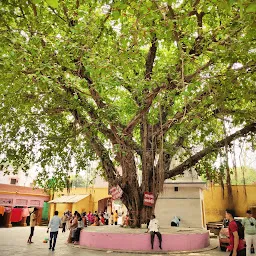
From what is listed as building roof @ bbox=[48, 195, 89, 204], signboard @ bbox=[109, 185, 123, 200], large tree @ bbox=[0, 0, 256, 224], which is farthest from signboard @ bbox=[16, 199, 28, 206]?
signboard @ bbox=[109, 185, 123, 200]

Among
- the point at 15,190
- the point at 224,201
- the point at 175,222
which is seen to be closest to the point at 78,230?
the point at 175,222

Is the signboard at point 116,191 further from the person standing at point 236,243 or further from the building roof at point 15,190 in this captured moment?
the building roof at point 15,190

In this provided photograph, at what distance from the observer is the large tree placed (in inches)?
235

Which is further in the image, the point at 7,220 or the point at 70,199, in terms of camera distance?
the point at 70,199

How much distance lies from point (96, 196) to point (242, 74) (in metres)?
20.5

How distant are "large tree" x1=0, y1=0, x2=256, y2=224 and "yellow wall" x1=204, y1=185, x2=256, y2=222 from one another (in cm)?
1000

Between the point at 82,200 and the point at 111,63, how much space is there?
1947 cm

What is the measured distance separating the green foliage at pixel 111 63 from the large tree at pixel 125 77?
0.04 metres

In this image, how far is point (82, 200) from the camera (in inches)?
934

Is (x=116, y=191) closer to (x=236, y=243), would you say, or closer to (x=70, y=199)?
(x=236, y=243)

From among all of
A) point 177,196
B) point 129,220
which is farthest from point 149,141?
point 177,196

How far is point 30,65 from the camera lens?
22.7 feet

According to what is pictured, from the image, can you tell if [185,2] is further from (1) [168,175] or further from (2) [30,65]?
(1) [168,175]

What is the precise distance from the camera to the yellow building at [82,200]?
23.4 metres
